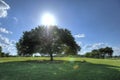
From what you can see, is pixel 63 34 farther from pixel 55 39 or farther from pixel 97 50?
pixel 97 50

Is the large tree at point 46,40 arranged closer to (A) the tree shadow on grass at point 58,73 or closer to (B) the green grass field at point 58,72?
(B) the green grass field at point 58,72

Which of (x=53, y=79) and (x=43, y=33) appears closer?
(x=53, y=79)

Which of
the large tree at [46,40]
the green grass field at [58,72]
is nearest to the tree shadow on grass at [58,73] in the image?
the green grass field at [58,72]

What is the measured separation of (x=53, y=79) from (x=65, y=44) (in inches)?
1630

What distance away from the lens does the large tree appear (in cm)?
5534

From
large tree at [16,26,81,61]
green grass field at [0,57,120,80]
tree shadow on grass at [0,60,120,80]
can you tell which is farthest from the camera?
large tree at [16,26,81,61]

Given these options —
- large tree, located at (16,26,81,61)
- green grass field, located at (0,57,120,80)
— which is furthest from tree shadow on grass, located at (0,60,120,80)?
large tree, located at (16,26,81,61)

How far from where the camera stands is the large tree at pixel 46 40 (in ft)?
182

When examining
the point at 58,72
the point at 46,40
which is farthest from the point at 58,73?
the point at 46,40

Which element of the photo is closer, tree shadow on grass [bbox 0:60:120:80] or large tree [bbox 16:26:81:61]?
tree shadow on grass [bbox 0:60:120:80]

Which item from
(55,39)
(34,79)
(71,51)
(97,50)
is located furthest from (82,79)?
(97,50)

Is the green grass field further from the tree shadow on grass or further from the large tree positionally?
the large tree

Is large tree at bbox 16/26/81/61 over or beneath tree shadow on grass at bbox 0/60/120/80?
over

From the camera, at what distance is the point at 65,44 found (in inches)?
2266
